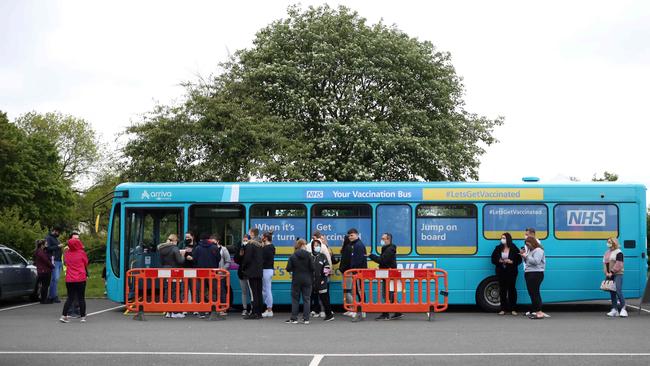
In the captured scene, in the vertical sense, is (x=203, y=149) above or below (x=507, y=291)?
above

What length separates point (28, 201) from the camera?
188 feet

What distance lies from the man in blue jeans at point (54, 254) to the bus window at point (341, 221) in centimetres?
667

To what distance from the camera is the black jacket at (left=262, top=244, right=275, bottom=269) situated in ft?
53.2

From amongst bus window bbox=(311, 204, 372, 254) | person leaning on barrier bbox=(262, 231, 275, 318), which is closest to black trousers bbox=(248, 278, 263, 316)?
person leaning on barrier bbox=(262, 231, 275, 318)

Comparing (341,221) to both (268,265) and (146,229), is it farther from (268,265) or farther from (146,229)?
(146,229)

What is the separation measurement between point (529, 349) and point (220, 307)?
23.5 feet

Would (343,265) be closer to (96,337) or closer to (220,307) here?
(220,307)

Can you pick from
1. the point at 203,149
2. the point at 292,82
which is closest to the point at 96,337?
the point at 203,149

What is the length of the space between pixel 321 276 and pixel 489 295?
12.5 feet

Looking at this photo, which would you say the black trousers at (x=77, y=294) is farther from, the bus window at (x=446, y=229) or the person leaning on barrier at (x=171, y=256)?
the bus window at (x=446, y=229)

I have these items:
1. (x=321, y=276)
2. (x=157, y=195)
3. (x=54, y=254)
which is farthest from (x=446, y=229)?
(x=54, y=254)

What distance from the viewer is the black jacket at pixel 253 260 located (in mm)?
15984

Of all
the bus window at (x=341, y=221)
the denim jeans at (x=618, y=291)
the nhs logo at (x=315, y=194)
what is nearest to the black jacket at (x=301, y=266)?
the bus window at (x=341, y=221)

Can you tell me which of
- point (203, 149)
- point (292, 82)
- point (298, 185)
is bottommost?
point (298, 185)
